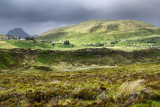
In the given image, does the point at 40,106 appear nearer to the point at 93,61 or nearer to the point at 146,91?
the point at 146,91

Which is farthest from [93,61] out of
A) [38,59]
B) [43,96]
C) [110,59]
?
[43,96]

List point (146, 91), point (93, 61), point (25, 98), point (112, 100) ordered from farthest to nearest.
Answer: point (93, 61) → point (25, 98) → point (146, 91) → point (112, 100)

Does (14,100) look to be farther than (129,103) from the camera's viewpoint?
→ Yes

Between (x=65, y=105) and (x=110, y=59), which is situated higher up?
(x=65, y=105)

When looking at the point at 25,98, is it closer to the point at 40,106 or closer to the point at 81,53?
the point at 40,106

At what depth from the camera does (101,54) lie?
132625 mm

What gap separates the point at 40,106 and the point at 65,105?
2248 millimetres

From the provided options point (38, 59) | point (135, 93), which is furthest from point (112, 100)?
point (38, 59)

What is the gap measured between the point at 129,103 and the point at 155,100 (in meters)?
2.36

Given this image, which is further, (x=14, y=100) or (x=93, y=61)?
(x=93, y=61)

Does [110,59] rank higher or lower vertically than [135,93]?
lower

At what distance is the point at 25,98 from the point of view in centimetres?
1271

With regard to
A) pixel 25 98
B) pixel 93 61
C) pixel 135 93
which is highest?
pixel 135 93

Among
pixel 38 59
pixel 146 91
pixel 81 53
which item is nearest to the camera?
pixel 146 91
